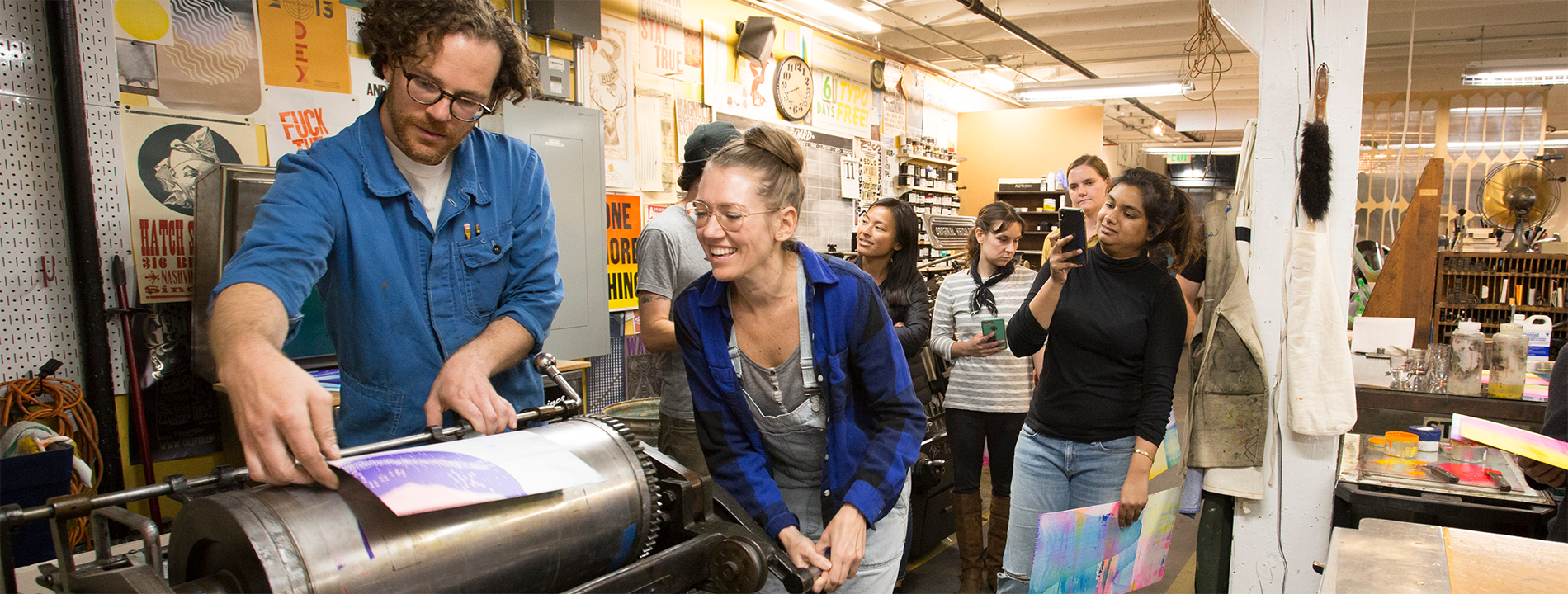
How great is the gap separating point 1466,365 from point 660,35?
14.9 ft

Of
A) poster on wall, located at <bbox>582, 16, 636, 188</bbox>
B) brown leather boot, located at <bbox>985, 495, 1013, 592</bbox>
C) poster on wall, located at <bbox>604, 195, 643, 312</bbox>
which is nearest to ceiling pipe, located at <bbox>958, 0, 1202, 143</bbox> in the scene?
poster on wall, located at <bbox>582, 16, 636, 188</bbox>

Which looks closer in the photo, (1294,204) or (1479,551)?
(1479,551)

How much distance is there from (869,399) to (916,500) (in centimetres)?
203

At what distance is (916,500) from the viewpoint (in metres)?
3.46

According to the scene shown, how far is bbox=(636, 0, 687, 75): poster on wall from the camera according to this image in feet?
16.9

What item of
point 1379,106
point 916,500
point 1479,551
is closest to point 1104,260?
point 1479,551

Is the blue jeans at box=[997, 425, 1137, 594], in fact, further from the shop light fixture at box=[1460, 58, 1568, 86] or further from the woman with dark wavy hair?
the shop light fixture at box=[1460, 58, 1568, 86]

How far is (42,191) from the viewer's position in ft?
9.13

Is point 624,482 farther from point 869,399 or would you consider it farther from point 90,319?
point 90,319

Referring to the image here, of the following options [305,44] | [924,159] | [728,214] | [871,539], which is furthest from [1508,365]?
[924,159]

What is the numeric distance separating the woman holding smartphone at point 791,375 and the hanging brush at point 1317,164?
4.80 feet

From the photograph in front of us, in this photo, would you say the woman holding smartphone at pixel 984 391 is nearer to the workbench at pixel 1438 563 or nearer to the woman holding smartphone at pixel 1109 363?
the woman holding smartphone at pixel 1109 363

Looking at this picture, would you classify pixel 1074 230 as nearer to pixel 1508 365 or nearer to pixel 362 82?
pixel 1508 365

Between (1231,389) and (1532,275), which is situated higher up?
(1532,275)
